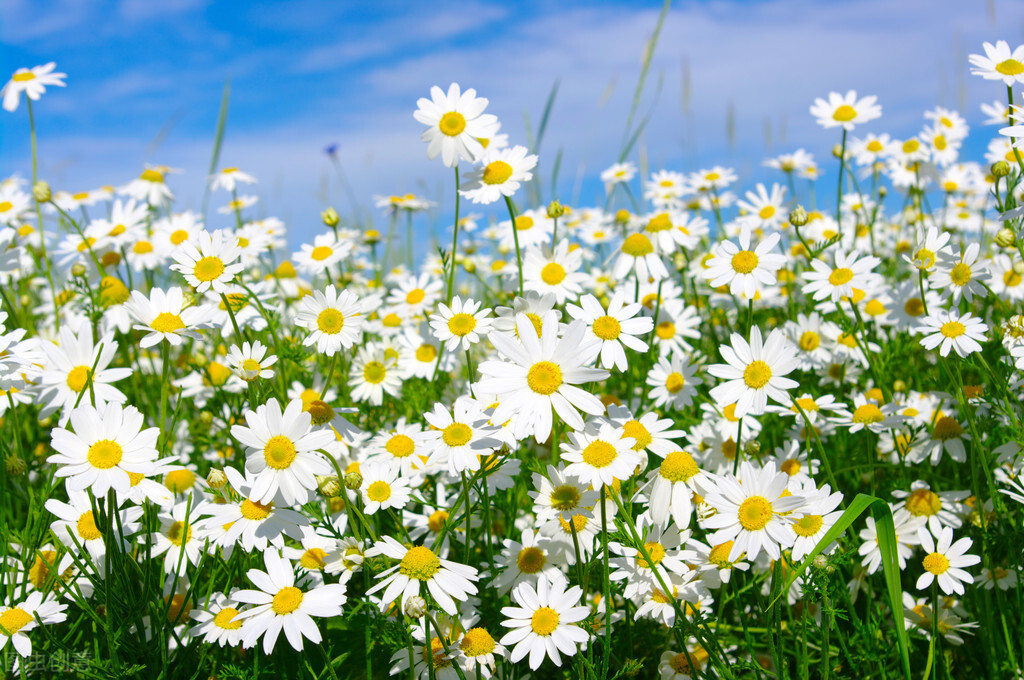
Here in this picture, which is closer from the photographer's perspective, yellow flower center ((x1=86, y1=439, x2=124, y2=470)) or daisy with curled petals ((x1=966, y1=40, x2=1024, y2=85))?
yellow flower center ((x1=86, y1=439, x2=124, y2=470))

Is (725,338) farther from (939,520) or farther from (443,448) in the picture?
(443,448)

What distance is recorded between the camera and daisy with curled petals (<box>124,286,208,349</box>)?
6.09ft

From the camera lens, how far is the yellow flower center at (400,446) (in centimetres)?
224

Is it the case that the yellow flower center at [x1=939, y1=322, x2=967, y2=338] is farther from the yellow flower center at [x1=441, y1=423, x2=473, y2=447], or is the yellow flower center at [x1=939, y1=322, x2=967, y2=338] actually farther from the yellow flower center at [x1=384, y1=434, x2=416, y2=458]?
the yellow flower center at [x1=384, y1=434, x2=416, y2=458]

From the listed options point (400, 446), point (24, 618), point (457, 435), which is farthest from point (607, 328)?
point (24, 618)

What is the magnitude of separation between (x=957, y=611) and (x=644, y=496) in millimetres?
1038

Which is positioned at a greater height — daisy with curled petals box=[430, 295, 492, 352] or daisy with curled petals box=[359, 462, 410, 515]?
daisy with curled petals box=[430, 295, 492, 352]

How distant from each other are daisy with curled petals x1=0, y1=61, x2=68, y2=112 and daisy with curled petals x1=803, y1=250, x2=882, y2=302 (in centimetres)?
342

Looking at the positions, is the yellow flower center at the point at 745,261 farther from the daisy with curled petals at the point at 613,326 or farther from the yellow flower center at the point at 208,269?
the yellow flower center at the point at 208,269

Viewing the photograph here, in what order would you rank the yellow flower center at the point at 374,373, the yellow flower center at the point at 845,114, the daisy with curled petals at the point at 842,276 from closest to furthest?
the daisy with curled petals at the point at 842,276, the yellow flower center at the point at 374,373, the yellow flower center at the point at 845,114

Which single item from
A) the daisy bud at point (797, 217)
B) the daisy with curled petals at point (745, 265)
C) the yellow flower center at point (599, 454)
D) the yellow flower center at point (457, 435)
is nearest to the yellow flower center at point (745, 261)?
the daisy with curled petals at point (745, 265)

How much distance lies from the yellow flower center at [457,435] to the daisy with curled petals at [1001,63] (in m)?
2.07

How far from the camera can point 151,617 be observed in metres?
1.83

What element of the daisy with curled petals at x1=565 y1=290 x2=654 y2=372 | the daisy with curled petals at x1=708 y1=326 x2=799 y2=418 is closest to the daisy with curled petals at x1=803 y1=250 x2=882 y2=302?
the daisy with curled petals at x1=708 y1=326 x2=799 y2=418
